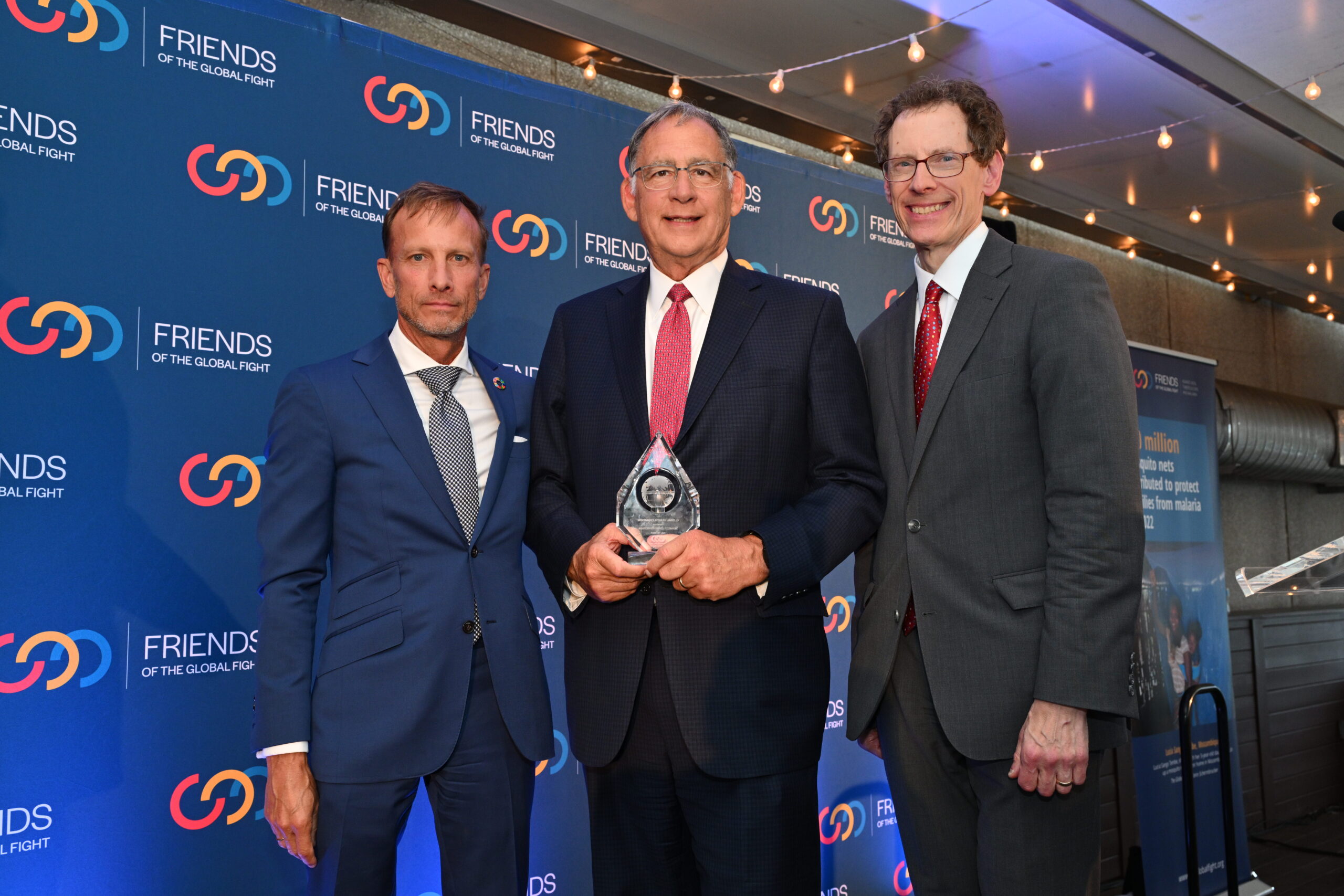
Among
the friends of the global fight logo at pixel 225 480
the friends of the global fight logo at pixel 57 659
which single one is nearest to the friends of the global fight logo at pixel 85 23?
the friends of the global fight logo at pixel 225 480

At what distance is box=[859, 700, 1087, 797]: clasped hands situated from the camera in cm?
165

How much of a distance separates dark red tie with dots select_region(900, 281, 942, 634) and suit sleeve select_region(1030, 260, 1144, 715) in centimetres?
23

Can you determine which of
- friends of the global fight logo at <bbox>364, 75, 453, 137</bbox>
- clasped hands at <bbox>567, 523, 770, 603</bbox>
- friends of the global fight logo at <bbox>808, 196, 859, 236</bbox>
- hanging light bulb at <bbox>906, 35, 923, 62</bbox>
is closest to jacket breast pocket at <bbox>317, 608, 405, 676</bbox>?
clasped hands at <bbox>567, 523, 770, 603</bbox>

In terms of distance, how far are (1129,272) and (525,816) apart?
799cm

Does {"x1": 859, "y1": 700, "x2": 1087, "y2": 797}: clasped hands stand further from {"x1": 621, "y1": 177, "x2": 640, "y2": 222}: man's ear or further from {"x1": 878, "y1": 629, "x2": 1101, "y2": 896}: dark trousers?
{"x1": 621, "y1": 177, "x2": 640, "y2": 222}: man's ear

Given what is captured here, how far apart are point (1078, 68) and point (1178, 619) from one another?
290 cm

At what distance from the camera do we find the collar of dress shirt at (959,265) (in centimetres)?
194

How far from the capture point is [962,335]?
6.07ft

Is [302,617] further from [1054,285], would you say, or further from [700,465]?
[1054,285]

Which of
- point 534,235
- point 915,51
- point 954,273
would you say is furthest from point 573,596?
point 915,51

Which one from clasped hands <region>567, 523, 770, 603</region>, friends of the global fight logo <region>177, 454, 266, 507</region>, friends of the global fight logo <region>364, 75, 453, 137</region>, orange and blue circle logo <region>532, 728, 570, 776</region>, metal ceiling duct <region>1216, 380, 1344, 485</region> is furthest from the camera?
metal ceiling duct <region>1216, 380, 1344, 485</region>

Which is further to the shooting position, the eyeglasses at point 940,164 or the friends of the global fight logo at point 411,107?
the friends of the global fight logo at point 411,107

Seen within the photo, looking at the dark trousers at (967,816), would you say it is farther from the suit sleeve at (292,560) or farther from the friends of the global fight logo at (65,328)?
the friends of the global fight logo at (65,328)

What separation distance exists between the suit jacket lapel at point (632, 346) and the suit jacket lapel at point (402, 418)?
42 cm
